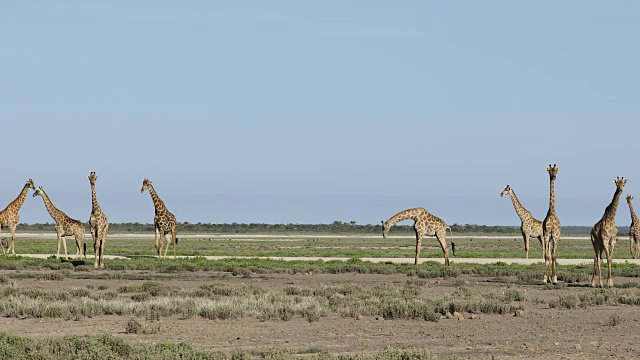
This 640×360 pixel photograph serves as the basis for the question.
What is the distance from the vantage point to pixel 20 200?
141 feet

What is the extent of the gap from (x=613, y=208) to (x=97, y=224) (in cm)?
1710

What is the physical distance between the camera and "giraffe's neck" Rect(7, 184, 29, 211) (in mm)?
42750

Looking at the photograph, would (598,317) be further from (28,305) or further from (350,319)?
(28,305)

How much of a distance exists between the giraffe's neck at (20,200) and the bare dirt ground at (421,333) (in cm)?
2281

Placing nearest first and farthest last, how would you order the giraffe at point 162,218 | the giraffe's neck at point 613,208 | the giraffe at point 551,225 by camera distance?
the giraffe's neck at point 613,208
the giraffe at point 551,225
the giraffe at point 162,218

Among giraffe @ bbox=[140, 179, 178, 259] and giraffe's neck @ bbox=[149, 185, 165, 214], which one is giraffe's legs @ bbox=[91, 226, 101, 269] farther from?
giraffe's neck @ bbox=[149, 185, 165, 214]

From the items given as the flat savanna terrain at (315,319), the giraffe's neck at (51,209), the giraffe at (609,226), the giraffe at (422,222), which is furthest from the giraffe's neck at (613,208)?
the giraffe's neck at (51,209)

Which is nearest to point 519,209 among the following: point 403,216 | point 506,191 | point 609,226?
point 506,191

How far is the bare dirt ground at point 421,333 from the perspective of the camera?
56.4 feet

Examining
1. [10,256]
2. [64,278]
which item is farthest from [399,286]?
[10,256]

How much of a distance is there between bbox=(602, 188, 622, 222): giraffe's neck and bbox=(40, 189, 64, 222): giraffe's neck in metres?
21.3

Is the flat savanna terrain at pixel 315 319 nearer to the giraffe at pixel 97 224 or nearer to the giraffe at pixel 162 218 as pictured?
the giraffe at pixel 97 224

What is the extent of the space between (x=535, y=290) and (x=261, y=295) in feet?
26.9

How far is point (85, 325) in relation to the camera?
20.1 meters
